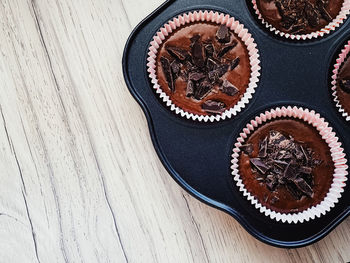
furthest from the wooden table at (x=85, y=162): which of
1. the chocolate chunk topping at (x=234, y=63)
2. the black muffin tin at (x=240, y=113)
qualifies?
the chocolate chunk topping at (x=234, y=63)

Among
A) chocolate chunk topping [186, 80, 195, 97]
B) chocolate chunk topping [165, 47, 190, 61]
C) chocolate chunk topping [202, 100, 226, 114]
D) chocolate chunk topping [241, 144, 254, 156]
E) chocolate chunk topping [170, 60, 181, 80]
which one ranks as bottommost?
Result: chocolate chunk topping [241, 144, 254, 156]

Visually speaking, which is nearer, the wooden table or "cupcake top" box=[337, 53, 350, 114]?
"cupcake top" box=[337, 53, 350, 114]

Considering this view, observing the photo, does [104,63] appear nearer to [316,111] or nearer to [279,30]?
[279,30]

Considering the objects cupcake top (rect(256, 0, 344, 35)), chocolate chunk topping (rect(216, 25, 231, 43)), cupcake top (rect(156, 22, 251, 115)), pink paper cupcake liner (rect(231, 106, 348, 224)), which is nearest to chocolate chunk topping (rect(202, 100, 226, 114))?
cupcake top (rect(156, 22, 251, 115))

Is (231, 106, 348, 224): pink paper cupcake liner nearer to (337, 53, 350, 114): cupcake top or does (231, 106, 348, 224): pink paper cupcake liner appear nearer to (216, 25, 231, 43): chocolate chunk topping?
(337, 53, 350, 114): cupcake top

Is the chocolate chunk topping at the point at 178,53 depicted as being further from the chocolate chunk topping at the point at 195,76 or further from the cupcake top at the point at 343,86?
the cupcake top at the point at 343,86

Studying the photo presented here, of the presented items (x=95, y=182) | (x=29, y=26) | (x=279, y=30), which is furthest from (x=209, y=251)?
(x=29, y=26)

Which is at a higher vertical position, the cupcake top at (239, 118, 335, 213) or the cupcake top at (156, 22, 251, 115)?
the cupcake top at (156, 22, 251, 115)
